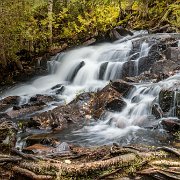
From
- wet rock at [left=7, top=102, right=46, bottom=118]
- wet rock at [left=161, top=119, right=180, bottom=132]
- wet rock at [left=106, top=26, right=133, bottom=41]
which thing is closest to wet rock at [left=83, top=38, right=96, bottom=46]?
wet rock at [left=106, top=26, right=133, bottom=41]

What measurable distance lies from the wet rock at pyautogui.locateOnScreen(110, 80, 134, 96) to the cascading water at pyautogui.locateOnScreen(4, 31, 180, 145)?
20cm

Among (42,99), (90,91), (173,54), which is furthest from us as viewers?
(90,91)

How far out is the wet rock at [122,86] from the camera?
11.9m

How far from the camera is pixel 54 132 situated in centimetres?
997

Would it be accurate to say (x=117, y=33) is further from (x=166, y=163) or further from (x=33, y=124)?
(x=166, y=163)

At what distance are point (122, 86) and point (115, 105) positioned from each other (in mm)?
1001

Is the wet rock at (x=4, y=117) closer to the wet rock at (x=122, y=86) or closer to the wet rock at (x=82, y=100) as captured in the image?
the wet rock at (x=82, y=100)

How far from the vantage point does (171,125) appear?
9.22 meters

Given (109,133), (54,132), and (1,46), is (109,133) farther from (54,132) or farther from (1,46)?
(1,46)

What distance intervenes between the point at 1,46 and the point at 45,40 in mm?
4097

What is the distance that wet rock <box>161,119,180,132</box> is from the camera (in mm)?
9133

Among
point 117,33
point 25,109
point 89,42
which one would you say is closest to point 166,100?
point 25,109

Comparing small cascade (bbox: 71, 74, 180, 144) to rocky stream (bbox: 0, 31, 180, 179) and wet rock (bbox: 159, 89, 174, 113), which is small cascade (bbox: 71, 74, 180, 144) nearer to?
rocky stream (bbox: 0, 31, 180, 179)

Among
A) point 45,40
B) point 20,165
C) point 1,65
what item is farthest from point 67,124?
point 45,40
